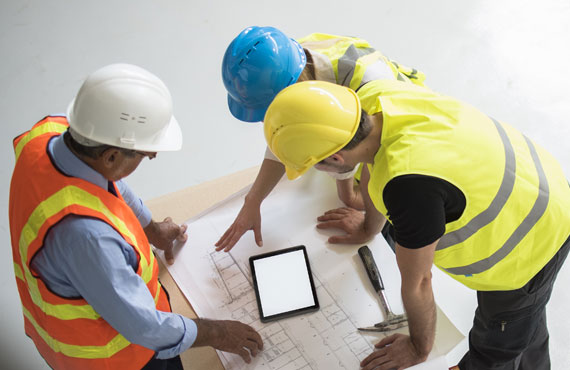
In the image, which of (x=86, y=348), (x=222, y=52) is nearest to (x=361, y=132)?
(x=86, y=348)

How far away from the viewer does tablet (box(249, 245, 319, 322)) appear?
1470mm

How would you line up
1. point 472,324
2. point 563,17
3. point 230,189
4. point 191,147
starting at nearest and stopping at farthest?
1. point 472,324
2. point 230,189
3. point 191,147
4. point 563,17

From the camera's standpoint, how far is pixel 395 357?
1.33m

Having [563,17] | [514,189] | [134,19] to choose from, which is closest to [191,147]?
[134,19]

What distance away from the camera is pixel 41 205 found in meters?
1.08

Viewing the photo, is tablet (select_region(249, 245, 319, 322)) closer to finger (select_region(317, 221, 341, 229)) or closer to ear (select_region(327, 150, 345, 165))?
finger (select_region(317, 221, 341, 229))

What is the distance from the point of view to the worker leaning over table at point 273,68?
143 centimetres

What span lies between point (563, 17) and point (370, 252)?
2602mm

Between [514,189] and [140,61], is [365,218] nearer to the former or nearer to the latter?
[514,189]

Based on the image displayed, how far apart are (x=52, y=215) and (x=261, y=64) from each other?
0.74 m

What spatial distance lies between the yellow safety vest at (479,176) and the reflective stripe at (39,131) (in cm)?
86

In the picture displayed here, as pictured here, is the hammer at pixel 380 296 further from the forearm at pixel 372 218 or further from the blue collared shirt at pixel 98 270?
the blue collared shirt at pixel 98 270

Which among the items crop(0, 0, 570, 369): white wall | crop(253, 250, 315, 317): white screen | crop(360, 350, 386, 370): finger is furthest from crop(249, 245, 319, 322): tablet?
crop(0, 0, 570, 369): white wall

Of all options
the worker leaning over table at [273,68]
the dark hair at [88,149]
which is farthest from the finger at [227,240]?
the dark hair at [88,149]
